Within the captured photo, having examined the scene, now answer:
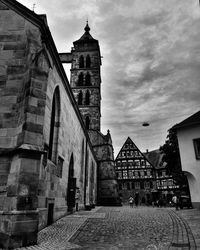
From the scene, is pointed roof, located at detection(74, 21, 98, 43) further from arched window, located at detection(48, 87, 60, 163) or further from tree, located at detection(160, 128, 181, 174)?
arched window, located at detection(48, 87, 60, 163)

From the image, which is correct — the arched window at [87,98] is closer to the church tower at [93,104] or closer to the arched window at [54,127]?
the church tower at [93,104]

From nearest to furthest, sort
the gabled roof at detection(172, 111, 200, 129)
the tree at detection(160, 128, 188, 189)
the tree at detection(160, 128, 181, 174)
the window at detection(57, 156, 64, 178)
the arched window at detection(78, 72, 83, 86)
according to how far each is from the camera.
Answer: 1. the window at detection(57, 156, 64, 178)
2. the gabled roof at detection(172, 111, 200, 129)
3. the tree at detection(160, 128, 188, 189)
4. the tree at detection(160, 128, 181, 174)
5. the arched window at detection(78, 72, 83, 86)

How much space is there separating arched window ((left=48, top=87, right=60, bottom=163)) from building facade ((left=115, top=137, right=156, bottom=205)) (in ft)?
109

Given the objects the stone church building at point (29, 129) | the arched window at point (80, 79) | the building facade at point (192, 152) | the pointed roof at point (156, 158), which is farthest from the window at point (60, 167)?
the pointed roof at point (156, 158)

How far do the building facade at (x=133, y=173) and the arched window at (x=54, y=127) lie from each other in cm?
3333

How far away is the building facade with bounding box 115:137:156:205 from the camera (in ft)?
133

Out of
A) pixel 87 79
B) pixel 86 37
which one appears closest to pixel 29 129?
pixel 87 79

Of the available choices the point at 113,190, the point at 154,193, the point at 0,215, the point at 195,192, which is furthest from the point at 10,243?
the point at 154,193

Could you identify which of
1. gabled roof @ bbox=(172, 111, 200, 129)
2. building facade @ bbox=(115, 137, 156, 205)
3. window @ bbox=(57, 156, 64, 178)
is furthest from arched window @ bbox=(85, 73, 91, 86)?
window @ bbox=(57, 156, 64, 178)

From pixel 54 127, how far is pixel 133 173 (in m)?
33.7

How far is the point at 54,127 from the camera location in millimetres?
10227

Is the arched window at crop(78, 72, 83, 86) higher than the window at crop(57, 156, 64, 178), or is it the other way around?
the arched window at crop(78, 72, 83, 86)

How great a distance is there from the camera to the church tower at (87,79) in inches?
1337

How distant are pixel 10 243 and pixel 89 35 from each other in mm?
43113
